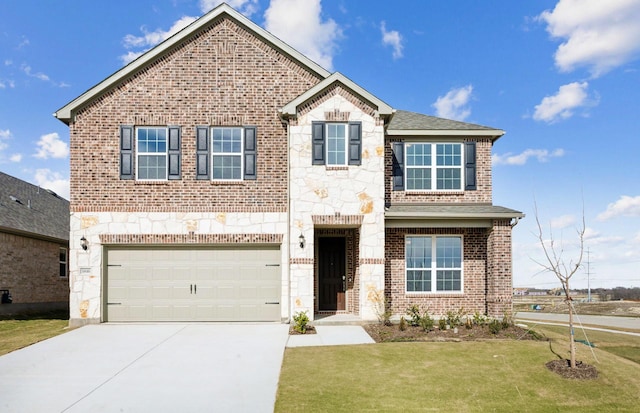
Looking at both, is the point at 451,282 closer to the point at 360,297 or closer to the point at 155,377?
the point at 360,297

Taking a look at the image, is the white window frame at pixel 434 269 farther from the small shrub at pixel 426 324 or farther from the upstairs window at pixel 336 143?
the upstairs window at pixel 336 143

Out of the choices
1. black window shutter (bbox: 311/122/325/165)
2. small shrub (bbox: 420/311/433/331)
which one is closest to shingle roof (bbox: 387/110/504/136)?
black window shutter (bbox: 311/122/325/165)

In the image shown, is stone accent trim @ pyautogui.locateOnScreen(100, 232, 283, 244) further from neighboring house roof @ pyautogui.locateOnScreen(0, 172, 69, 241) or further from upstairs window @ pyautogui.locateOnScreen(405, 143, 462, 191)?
neighboring house roof @ pyautogui.locateOnScreen(0, 172, 69, 241)

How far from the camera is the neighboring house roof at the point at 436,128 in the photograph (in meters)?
15.1

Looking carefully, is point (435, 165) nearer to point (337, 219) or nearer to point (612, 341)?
point (337, 219)

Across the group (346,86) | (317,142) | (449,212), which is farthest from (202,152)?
(449,212)

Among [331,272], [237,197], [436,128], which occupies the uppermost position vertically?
[436,128]

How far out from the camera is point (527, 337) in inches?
474

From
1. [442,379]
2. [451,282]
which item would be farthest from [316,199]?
[442,379]

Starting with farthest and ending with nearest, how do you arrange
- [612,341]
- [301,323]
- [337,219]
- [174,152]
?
[612,341], [174,152], [337,219], [301,323]

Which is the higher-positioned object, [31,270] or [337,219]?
[337,219]

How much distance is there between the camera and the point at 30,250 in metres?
19.4

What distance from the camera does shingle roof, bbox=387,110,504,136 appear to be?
15172mm

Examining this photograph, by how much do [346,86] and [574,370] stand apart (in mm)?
9572
